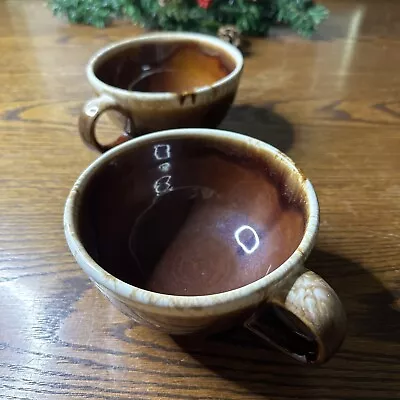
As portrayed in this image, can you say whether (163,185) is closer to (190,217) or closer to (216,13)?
(190,217)

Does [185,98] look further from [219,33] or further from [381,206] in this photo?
[219,33]

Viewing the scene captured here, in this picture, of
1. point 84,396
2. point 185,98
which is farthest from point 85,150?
point 84,396

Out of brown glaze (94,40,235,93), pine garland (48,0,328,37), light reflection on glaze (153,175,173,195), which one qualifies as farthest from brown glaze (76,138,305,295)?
pine garland (48,0,328,37)

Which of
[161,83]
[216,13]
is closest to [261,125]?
[161,83]

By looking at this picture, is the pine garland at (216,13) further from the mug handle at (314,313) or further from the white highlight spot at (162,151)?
the mug handle at (314,313)

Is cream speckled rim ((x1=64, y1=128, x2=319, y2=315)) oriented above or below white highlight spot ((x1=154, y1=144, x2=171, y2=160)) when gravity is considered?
above

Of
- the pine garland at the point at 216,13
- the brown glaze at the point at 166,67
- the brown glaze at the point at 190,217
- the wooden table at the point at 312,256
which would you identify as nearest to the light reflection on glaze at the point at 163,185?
the brown glaze at the point at 190,217

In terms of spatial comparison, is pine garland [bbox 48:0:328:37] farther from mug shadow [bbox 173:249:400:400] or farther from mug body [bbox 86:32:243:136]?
mug shadow [bbox 173:249:400:400]
